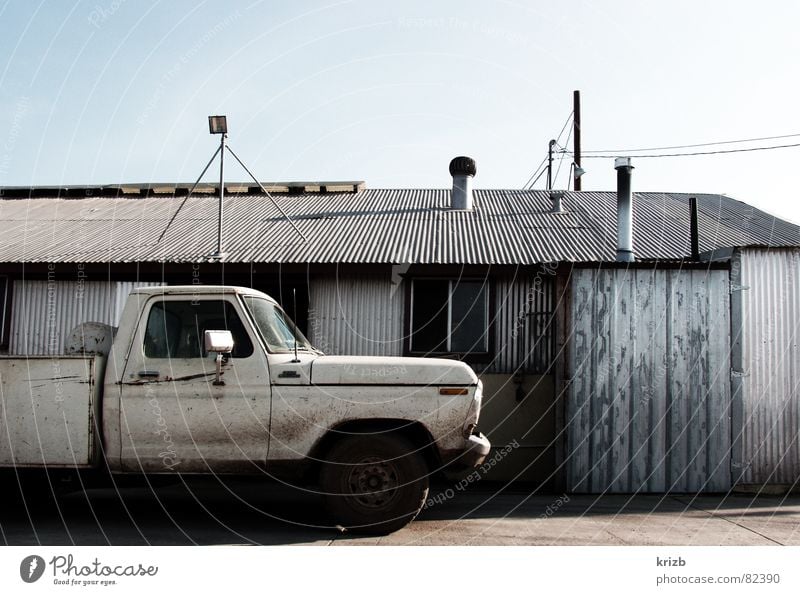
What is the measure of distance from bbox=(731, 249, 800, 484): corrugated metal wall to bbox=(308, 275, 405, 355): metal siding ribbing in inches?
211

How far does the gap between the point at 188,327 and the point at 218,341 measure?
939 mm

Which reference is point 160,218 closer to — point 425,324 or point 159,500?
point 425,324

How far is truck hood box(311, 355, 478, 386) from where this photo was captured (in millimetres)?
8109

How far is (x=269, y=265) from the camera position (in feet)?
44.5

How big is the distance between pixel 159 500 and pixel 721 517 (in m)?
6.83

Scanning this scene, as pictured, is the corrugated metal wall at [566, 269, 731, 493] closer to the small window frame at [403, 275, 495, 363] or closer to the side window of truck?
the small window frame at [403, 275, 495, 363]

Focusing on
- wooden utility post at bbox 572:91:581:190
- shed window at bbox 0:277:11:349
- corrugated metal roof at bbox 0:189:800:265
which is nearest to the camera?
corrugated metal roof at bbox 0:189:800:265

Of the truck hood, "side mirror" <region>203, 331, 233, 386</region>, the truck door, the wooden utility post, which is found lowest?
the truck door

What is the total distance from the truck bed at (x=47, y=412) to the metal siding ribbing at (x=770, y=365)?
868 cm

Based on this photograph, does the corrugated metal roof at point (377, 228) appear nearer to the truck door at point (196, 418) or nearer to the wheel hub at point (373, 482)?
the truck door at point (196, 418)

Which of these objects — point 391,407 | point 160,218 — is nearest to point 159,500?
point 391,407

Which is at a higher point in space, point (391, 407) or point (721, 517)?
point (391, 407)

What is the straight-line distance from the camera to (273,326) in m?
8.66

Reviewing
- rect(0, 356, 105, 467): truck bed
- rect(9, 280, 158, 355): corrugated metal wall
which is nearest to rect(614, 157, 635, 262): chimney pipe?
rect(9, 280, 158, 355): corrugated metal wall
